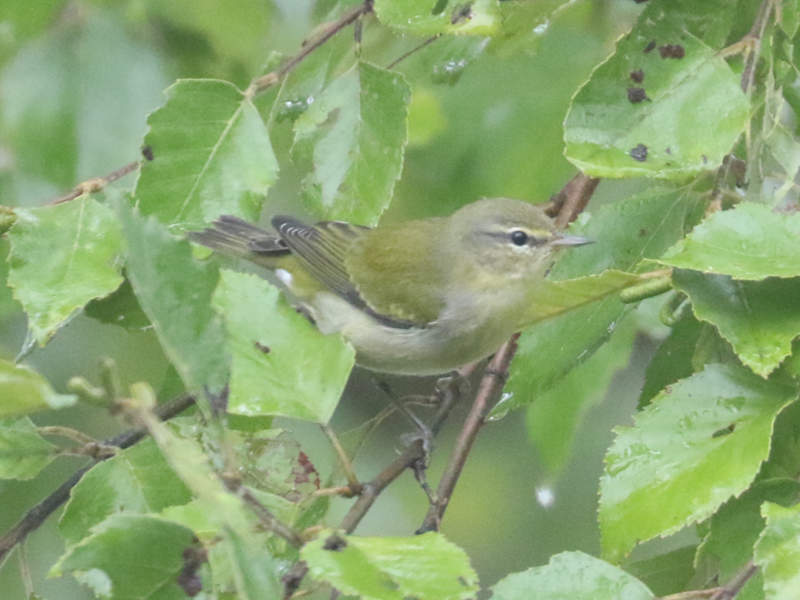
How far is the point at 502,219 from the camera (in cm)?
282

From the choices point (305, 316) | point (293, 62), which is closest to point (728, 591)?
point (305, 316)

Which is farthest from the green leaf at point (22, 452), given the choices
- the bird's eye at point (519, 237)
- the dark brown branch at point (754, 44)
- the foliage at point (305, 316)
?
the bird's eye at point (519, 237)

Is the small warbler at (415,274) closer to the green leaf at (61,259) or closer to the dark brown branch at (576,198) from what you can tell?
the dark brown branch at (576,198)

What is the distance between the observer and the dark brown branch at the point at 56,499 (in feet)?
5.56

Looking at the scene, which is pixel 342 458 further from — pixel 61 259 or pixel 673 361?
pixel 673 361

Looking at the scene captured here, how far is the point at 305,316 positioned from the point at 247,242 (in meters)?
1.68

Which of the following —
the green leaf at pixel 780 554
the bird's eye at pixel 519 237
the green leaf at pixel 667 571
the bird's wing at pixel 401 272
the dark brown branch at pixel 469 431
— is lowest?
the bird's wing at pixel 401 272

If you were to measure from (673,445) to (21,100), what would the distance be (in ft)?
5.49

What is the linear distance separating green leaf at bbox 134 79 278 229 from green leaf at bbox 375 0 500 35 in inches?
11.7

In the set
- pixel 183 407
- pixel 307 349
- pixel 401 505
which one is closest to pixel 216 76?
pixel 183 407

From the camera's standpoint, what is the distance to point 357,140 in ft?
6.63

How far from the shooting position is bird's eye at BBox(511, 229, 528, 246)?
2.77 m

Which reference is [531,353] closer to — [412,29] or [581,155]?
[581,155]

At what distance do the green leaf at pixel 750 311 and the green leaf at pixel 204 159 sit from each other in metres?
0.70
